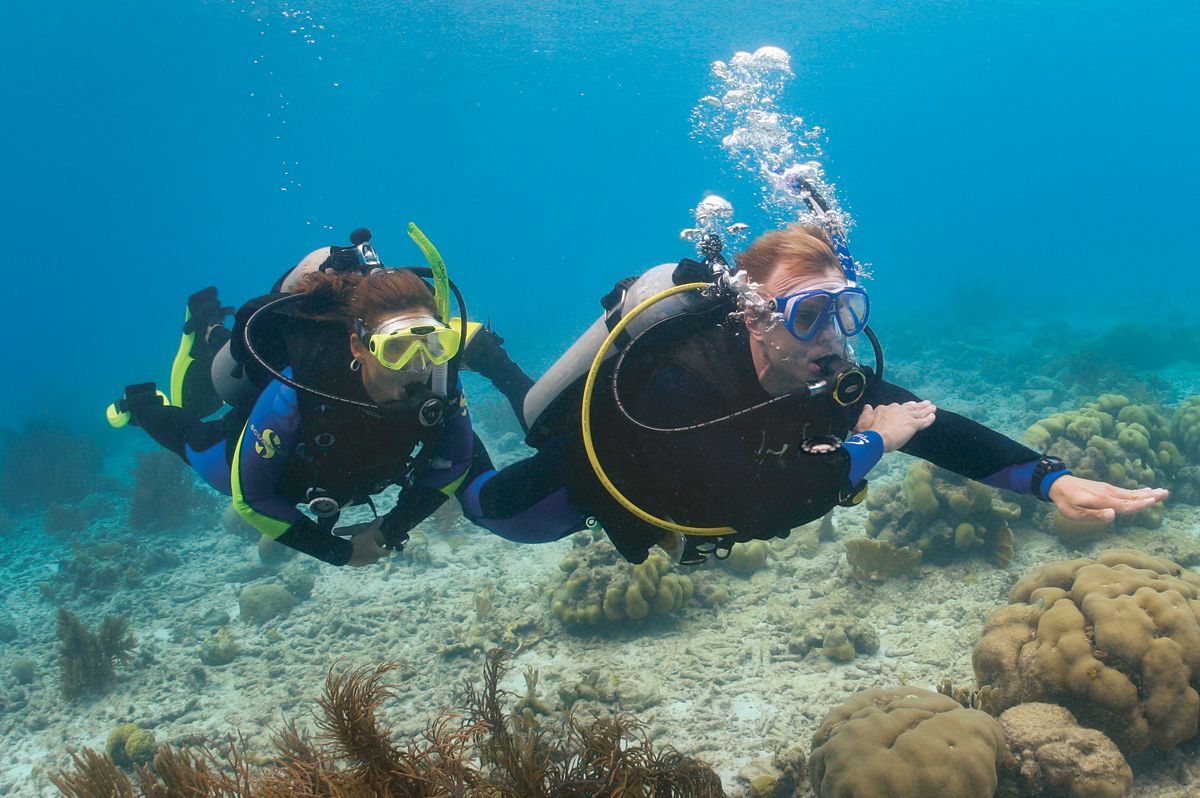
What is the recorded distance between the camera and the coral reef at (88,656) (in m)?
7.38

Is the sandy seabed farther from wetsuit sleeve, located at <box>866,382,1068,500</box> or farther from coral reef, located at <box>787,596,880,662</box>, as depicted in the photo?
wetsuit sleeve, located at <box>866,382,1068,500</box>

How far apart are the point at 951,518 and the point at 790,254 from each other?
16.1 feet

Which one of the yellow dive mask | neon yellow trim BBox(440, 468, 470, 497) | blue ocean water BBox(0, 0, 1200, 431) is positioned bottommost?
neon yellow trim BBox(440, 468, 470, 497)

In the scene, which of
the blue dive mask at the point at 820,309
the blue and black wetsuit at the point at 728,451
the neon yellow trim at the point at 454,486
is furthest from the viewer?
the neon yellow trim at the point at 454,486

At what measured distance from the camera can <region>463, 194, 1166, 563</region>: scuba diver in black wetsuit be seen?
→ 286 cm

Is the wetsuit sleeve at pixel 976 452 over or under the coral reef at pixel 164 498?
under

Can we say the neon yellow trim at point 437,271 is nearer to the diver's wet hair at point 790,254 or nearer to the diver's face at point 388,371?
the diver's face at point 388,371

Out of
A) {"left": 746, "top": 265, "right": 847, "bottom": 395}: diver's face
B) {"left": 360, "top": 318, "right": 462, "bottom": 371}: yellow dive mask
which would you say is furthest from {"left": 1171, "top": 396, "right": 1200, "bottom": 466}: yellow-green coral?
{"left": 360, "top": 318, "right": 462, "bottom": 371}: yellow dive mask

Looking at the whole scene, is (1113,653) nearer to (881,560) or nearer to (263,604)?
(881,560)

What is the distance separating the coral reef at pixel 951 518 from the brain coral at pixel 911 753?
3308 mm

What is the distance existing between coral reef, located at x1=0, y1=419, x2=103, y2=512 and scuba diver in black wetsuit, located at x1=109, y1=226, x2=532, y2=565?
683 inches

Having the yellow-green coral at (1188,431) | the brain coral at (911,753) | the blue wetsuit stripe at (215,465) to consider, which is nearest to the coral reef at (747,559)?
the brain coral at (911,753)

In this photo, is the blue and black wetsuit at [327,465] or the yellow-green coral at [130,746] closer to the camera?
the blue and black wetsuit at [327,465]

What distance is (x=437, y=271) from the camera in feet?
13.0
